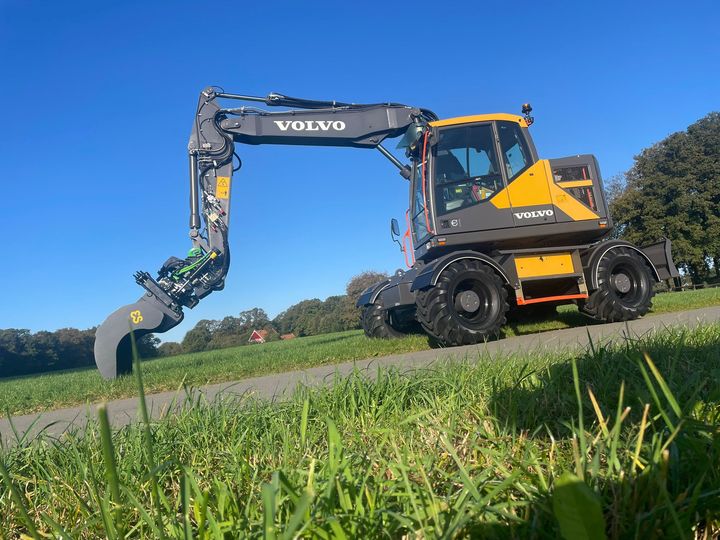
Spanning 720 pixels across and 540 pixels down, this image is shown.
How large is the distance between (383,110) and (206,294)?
4.61 m

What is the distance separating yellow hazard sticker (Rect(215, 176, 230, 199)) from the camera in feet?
27.4

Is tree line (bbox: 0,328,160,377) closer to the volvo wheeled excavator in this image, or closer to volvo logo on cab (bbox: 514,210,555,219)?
the volvo wheeled excavator

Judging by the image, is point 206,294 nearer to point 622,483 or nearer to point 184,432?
point 184,432

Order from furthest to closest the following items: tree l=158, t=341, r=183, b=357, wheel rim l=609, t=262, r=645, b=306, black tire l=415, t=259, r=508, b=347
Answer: tree l=158, t=341, r=183, b=357 < wheel rim l=609, t=262, r=645, b=306 < black tire l=415, t=259, r=508, b=347

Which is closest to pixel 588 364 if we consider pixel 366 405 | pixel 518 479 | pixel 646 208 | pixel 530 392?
pixel 530 392

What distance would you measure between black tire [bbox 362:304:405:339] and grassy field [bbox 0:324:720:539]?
21.6 ft

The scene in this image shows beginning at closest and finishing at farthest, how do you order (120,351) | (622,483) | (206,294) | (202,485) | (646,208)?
1. (622,483)
2. (202,485)
3. (120,351)
4. (206,294)
5. (646,208)

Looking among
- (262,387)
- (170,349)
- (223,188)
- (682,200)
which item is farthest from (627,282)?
(170,349)

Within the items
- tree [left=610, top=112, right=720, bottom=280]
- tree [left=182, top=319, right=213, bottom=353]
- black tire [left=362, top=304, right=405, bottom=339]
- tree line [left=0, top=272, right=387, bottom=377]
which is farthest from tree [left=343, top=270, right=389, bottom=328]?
black tire [left=362, top=304, right=405, bottom=339]

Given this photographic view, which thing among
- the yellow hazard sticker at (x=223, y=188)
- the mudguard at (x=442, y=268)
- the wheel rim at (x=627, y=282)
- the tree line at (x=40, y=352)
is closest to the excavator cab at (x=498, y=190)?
the mudguard at (x=442, y=268)

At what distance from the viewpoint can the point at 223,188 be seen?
8383 mm

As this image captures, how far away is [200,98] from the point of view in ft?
27.9

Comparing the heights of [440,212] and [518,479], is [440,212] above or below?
above

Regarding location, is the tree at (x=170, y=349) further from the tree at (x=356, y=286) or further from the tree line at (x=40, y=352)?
the tree at (x=356, y=286)
